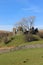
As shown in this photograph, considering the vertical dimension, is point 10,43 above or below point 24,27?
below

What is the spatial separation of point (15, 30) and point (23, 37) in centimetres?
1336

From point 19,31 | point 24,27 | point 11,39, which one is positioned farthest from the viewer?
point 24,27

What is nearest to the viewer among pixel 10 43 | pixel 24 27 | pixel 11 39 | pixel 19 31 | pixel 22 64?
pixel 22 64

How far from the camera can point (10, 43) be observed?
57.2 metres

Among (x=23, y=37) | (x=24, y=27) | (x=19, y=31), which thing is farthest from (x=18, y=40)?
(x=24, y=27)

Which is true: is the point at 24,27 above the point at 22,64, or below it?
above

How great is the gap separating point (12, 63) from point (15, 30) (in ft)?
183

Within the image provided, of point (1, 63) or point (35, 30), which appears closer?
point (1, 63)

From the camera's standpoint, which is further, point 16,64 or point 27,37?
point 27,37

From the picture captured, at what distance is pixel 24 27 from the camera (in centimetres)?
7562

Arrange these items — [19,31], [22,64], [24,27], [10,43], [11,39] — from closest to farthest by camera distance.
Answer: [22,64], [10,43], [11,39], [19,31], [24,27]

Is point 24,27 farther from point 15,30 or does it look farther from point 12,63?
point 12,63

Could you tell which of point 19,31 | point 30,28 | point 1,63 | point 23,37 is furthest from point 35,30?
point 1,63

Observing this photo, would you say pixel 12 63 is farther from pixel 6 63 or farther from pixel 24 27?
pixel 24 27
